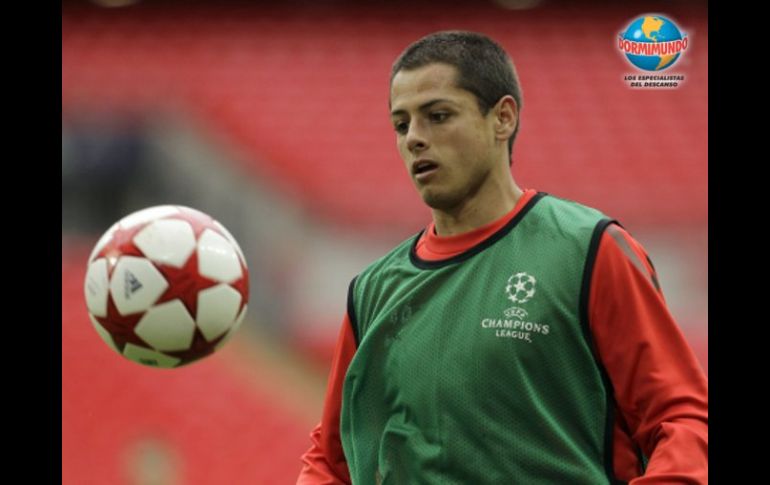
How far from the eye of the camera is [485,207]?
235 centimetres

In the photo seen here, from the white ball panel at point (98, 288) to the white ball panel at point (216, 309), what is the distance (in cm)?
25

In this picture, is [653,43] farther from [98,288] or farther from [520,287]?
[98,288]

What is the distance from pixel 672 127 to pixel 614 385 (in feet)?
19.4

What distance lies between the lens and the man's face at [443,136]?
2.29 m

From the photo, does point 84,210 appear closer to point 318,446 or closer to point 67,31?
point 67,31

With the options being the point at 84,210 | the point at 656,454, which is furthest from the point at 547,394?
the point at 84,210

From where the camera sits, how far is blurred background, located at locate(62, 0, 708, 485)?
6.28m

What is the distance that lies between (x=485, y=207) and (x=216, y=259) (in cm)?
77

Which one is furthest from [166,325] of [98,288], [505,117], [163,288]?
[505,117]

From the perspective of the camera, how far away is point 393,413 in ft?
7.45

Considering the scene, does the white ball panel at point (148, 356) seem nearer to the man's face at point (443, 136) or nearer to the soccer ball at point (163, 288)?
the soccer ball at point (163, 288)

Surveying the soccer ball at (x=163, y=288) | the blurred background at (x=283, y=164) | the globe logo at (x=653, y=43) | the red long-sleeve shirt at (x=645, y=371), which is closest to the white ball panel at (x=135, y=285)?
the soccer ball at (x=163, y=288)

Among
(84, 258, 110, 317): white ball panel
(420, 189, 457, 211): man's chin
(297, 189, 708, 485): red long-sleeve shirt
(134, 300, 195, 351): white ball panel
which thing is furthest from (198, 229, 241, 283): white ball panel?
(297, 189, 708, 485): red long-sleeve shirt

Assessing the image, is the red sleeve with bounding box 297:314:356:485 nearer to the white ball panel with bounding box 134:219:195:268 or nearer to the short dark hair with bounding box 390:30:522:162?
the white ball panel with bounding box 134:219:195:268
